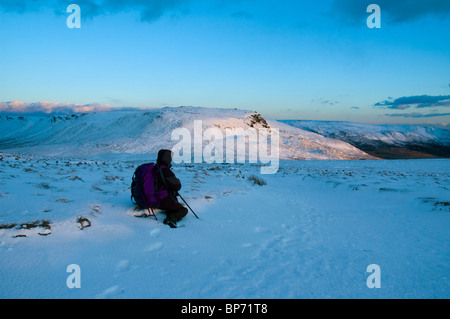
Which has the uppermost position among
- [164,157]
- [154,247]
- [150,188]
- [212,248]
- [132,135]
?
[132,135]

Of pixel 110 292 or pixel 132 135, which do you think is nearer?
pixel 110 292

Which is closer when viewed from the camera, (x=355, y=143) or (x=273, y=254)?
(x=273, y=254)

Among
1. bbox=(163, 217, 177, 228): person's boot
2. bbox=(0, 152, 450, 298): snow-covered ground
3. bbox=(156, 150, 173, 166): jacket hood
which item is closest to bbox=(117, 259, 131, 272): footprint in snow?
bbox=(0, 152, 450, 298): snow-covered ground

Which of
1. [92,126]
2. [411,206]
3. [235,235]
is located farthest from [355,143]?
[235,235]

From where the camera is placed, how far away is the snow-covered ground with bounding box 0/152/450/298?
3.27 metres

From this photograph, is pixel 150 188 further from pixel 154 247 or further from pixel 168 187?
pixel 154 247

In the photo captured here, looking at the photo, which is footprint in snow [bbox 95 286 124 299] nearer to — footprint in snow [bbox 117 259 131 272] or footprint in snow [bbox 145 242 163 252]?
footprint in snow [bbox 117 259 131 272]

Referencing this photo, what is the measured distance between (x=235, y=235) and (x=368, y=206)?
5.99 metres

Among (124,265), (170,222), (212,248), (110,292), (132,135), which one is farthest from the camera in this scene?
(132,135)

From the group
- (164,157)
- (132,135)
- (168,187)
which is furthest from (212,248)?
(132,135)

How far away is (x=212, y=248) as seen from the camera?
15.1 ft

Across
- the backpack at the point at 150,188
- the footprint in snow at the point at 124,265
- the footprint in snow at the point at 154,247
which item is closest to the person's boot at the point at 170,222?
the backpack at the point at 150,188
